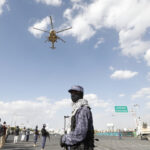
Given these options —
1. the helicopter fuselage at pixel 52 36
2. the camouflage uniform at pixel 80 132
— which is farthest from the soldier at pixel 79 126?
the helicopter fuselage at pixel 52 36

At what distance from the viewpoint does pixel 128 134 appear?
56188mm

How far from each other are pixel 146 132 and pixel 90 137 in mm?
32415

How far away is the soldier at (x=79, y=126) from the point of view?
7.68ft

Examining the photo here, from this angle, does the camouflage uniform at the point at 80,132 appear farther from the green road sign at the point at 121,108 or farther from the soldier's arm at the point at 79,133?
the green road sign at the point at 121,108

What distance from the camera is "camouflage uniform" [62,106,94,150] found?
234 cm

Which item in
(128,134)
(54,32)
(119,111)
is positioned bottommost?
(128,134)

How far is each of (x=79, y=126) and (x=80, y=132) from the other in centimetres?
8

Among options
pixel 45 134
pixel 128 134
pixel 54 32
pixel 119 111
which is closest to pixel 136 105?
pixel 128 134

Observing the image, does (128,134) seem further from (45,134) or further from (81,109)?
(81,109)

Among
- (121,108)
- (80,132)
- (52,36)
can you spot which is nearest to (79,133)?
(80,132)

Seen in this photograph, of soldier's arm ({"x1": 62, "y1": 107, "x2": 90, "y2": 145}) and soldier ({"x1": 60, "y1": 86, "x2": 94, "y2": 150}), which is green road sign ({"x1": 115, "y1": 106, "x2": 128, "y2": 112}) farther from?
soldier's arm ({"x1": 62, "y1": 107, "x2": 90, "y2": 145})

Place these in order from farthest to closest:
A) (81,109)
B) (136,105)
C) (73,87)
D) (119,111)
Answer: (136,105) < (119,111) < (73,87) < (81,109)

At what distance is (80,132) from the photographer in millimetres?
2328

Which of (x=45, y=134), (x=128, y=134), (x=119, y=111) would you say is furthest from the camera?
(x=128, y=134)
